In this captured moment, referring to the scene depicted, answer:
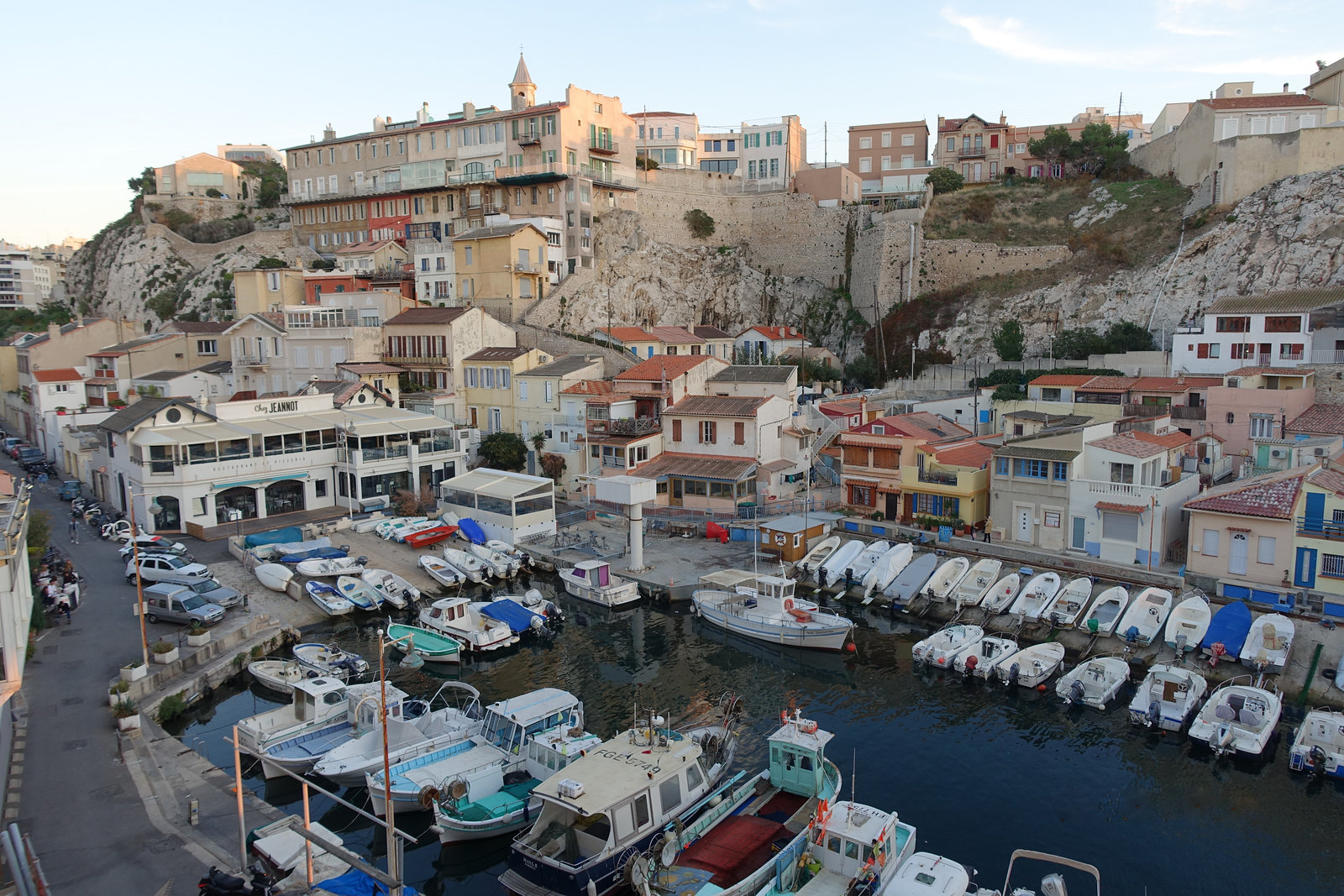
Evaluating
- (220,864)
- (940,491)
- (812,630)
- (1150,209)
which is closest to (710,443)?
(940,491)

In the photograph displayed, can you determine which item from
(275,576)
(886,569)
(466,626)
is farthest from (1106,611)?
(275,576)

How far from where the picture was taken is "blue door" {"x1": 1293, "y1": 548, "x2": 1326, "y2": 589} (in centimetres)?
2451

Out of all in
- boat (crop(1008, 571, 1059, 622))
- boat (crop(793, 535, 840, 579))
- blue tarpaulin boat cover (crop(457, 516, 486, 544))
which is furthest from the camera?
blue tarpaulin boat cover (crop(457, 516, 486, 544))

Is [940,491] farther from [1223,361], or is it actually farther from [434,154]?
[434,154]

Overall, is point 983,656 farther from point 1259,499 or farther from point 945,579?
point 1259,499

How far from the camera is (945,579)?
28.5 metres

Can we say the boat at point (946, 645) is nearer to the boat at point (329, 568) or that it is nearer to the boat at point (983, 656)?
the boat at point (983, 656)

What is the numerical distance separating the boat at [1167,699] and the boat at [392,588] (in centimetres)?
2145

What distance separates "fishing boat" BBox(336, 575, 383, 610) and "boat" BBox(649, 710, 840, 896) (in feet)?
51.9

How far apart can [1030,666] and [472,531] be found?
2095cm

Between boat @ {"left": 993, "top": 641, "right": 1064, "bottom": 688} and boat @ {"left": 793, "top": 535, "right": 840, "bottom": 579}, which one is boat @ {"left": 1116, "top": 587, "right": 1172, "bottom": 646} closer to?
boat @ {"left": 993, "top": 641, "right": 1064, "bottom": 688}

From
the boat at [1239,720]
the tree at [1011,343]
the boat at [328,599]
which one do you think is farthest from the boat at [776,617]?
the tree at [1011,343]

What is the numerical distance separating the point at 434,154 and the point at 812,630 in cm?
5005

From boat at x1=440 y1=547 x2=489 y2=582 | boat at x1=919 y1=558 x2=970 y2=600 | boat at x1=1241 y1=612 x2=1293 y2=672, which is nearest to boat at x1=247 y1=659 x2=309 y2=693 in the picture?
boat at x1=440 y1=547 x2=489 y2=582
